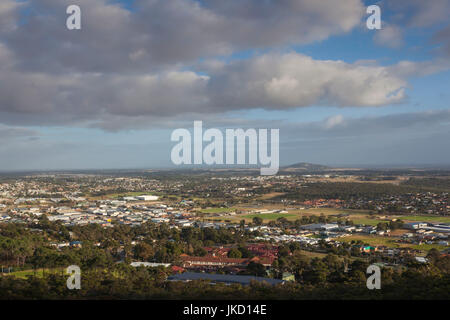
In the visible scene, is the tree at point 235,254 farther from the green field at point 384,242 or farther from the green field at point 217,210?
the green field at point 217,210

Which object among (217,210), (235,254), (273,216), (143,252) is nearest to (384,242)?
(235,254)

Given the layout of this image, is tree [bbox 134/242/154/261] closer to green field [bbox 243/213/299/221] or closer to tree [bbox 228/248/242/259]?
tree [bbox 228/248/242/259]

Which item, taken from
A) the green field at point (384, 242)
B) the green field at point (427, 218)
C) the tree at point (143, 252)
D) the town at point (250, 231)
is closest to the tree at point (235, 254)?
the town at point (250, 231)

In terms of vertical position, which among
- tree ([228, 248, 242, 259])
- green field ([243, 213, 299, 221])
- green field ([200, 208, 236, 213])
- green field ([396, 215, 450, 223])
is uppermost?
tree ([228, 248, 242, 259])

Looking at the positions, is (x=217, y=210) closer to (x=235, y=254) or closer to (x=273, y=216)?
(x=273, y=216)

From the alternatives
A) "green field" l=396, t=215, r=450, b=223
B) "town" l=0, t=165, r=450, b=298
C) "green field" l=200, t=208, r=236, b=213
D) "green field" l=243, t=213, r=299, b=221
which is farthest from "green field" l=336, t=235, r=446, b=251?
"green field" l=200, t=208, r=236, b=213

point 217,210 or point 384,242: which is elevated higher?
point 384,242

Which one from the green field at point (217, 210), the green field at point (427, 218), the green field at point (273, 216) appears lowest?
the green field at point (217, 210)
